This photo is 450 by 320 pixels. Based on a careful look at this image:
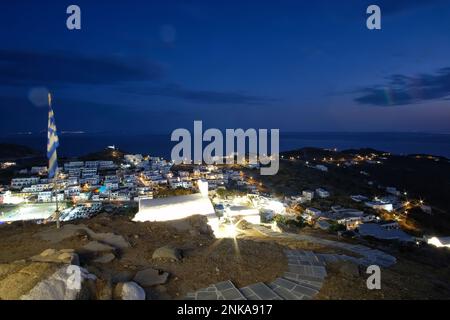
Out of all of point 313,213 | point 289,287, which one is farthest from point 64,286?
point 313,213

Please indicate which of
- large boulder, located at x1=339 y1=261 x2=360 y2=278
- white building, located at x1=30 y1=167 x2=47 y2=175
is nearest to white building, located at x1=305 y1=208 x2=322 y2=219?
large boulder, located at x1=339 y1=261 x2=360 y2=278

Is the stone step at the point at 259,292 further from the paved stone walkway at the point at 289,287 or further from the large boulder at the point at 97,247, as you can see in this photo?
the large boulder at the point at 97,247

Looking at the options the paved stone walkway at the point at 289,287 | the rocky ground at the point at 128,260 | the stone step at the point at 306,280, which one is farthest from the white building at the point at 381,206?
the stone step at the point at 306,280

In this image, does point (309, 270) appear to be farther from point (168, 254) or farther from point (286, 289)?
point (168, 254)

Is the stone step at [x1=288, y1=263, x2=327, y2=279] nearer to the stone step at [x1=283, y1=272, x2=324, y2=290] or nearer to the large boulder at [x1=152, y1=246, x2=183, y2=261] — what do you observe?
the stone step at [x1=283, y1=272, x2=324, y2=290]
